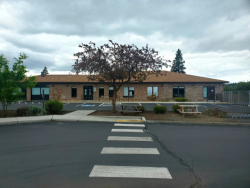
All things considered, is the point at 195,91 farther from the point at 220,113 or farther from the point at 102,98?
the point at 220,113

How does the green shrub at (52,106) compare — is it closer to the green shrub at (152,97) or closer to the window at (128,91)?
the window at (128,91)

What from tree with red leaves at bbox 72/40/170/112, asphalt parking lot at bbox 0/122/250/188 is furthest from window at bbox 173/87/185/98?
asphalt parking lot at bbox 0/122/250/188

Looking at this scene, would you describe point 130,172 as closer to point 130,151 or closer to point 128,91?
point 130,151

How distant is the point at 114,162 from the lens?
16.2 ft

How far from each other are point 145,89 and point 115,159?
26.0 metres

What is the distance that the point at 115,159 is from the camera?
5.14 metres

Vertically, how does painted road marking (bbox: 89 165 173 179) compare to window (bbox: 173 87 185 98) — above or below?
below

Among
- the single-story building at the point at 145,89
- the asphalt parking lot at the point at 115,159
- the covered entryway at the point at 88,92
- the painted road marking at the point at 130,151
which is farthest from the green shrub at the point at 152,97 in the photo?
the painted road marking at the point at 130,151

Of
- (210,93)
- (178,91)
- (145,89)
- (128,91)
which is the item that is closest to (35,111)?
(128,91)

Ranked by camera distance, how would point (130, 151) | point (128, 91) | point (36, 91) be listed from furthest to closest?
point (36, 91) → point (128, 91) → point (130, 151)

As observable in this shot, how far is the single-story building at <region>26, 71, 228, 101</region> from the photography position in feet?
100.0

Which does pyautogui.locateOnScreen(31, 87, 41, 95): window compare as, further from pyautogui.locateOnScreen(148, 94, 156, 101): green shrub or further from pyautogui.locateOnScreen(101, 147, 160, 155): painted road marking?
pyautogui.locateOnScreen(101, 147, 160, 155): painted road marking

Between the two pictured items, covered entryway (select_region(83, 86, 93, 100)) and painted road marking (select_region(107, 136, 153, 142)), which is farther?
covered entryway (select_region(83, 86, 93, 100))

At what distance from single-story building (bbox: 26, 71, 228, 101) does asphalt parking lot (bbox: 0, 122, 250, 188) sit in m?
22.7
